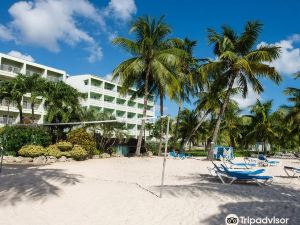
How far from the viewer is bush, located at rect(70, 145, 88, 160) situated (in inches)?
900

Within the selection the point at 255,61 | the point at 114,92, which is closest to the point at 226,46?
the point at 255,61

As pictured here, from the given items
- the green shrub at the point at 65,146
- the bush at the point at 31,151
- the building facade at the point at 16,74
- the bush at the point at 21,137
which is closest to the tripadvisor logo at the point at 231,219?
the bush at the point at 31,151

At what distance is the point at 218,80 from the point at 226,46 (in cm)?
290

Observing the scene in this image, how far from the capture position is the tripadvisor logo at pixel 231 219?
7.43 metres

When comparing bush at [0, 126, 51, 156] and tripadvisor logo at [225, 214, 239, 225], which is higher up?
bush at [0, 126, 51, 156]

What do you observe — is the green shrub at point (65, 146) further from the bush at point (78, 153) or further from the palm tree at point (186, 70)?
the palm tree at point (186, 70)

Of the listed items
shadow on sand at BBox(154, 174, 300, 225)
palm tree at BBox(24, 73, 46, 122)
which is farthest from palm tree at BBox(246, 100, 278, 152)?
shadow on sand at BBox(154, 174, 300, 225)

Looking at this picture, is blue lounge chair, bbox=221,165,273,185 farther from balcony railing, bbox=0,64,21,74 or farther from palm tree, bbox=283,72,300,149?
balcony railing, bbox=0,64,21,74

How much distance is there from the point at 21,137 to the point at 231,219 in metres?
19.9

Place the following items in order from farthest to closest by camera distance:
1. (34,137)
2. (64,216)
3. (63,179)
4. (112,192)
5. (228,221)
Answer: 1. (34,137)
2. (63,179)
3. (112,192)
4. (64,216)
5. (228,221)

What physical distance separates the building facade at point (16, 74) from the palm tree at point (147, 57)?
25018 mm

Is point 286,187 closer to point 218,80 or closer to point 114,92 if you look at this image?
point 218,80

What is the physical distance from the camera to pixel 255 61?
84.8 ft

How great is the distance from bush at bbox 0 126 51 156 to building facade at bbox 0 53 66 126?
2236 cm
